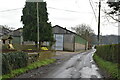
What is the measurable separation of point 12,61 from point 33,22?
74.7 feet

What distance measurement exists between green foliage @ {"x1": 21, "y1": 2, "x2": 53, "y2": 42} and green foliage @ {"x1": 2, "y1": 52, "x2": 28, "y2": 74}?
2000 cm

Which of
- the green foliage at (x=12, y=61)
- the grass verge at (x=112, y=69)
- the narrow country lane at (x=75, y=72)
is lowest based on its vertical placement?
the narrow country lane at (x=75, y=72)

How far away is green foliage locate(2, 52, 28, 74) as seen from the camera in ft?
36.1

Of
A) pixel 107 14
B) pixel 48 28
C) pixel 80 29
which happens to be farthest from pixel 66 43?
pixel 107 14

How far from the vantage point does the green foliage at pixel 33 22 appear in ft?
114

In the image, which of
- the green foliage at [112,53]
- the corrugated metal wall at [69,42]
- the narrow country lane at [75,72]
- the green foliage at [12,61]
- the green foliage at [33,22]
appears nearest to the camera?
the green foliage at [12,61]

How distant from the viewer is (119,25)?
15070 millimetres

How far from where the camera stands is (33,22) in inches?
1368

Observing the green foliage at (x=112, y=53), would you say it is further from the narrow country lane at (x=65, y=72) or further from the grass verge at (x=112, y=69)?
the narrow country lane at (x=65, y=72)

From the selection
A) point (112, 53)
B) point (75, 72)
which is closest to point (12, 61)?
point (75, 72)

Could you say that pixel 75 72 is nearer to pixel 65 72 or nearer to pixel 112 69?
pixel 65 72

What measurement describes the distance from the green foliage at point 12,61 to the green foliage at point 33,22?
20003 millimetres

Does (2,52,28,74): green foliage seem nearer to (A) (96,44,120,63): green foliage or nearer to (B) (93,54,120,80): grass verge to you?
(B) (93,54,120,80): grass verge

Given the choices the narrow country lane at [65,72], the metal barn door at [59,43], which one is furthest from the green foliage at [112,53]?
the metal barn door at [59,43]
